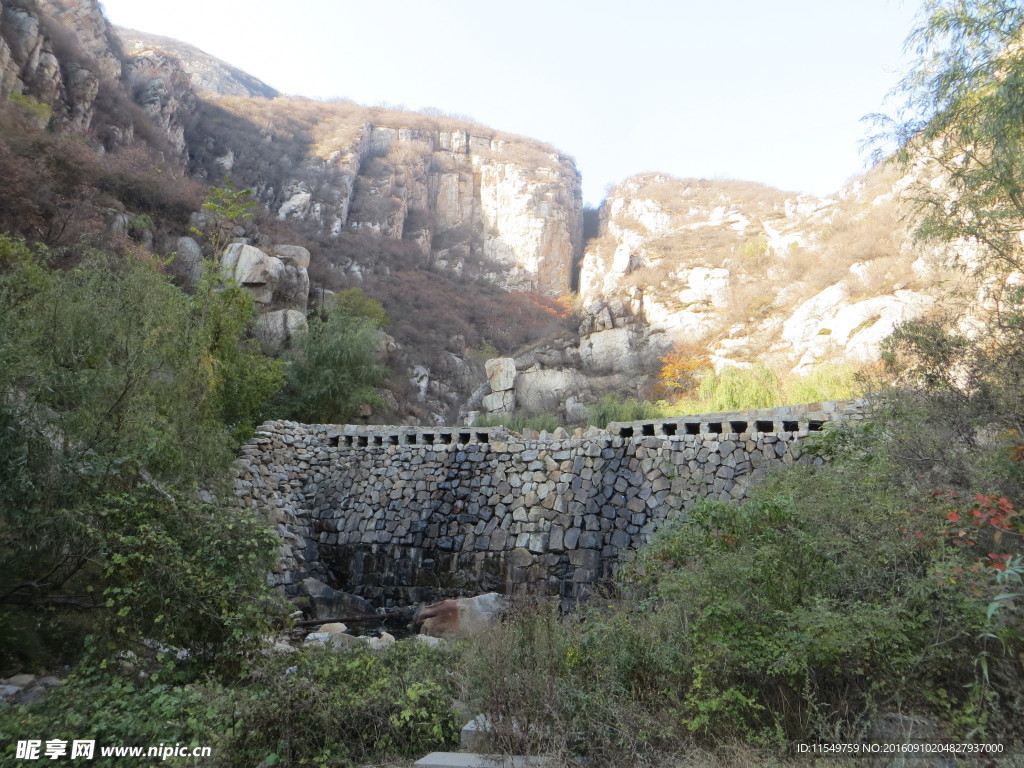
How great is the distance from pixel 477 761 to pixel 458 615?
525 cm

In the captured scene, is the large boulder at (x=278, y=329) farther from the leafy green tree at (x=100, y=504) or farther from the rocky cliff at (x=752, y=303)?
the leafy green tree at (x=100, y=504)

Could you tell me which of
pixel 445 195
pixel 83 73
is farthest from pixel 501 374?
pixel 445 195

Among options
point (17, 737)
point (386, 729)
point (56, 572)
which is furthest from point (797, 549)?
point (56, 572)

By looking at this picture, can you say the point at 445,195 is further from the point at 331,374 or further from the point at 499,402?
the point at 331,374

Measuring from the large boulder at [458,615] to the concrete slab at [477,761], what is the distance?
14.7ft

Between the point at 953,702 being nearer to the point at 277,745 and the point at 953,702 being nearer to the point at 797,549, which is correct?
the point at 797,549

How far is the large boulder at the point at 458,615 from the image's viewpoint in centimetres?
852

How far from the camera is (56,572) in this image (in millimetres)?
5535

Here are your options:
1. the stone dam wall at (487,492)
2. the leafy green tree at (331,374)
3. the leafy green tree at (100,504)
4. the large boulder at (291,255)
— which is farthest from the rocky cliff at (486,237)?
the leafy green tree at (100,504)

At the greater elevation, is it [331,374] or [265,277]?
[265,277]

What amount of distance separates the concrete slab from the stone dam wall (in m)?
5.20

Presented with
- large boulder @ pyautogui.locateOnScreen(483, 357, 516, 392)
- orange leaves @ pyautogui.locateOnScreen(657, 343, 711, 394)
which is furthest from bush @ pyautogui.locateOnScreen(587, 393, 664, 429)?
large boulder @ pyautogui.locateOnScreen(483, 357, 516, 392)

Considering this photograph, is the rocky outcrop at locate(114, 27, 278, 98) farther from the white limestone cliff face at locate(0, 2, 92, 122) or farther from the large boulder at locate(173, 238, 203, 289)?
the large boulder at locate(173, 238, 203, 289)

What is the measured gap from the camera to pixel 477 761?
145 inches
